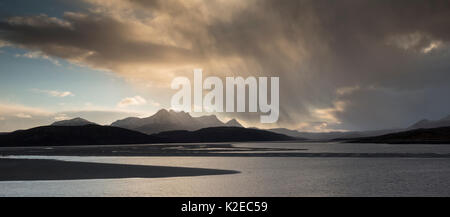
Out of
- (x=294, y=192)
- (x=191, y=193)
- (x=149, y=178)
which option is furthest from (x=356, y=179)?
(x=149, y=178)

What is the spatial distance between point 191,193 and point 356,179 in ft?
48.0

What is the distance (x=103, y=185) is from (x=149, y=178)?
191 inches

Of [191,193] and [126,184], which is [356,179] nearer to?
[191,193]

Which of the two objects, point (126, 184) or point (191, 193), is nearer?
point (191, 193)

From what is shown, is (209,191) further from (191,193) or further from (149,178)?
(149,178)

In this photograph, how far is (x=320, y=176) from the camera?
99.8 ft
